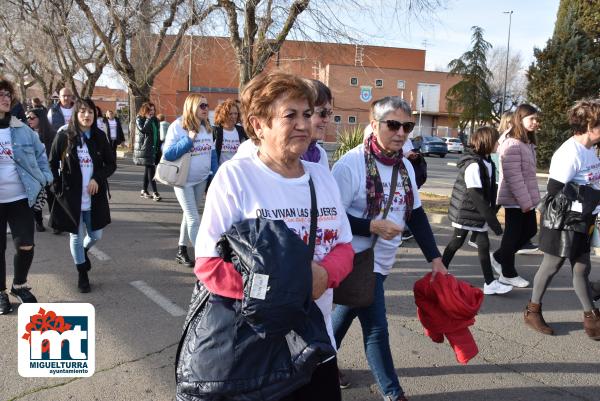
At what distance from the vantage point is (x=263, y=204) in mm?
1927

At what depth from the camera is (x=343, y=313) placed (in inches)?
123

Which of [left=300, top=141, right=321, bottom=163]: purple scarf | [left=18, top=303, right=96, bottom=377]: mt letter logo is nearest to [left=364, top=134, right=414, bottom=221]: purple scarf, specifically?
[left=300, top=141, right=321, bottom=163]: purple scarf

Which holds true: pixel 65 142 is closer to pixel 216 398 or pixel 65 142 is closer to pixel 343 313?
pixel 343 313

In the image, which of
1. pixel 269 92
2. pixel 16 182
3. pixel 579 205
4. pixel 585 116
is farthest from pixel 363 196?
pixel 16 182

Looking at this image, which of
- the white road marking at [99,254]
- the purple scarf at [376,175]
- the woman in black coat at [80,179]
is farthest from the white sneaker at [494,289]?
the white road marking at [99,254]

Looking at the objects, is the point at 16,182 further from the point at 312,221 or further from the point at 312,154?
the point at 312,221

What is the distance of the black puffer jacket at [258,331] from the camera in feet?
5.53

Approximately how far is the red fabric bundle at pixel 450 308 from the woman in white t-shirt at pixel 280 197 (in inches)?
41.1

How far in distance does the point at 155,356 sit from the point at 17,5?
21318mm

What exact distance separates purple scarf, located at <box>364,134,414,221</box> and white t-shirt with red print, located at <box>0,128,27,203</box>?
2989mm

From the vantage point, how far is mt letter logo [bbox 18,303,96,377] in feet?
11.5

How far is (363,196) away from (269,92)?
3.77 ft

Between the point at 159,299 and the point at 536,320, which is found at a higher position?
the point at 536,320

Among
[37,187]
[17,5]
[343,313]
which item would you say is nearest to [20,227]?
[37,187]
